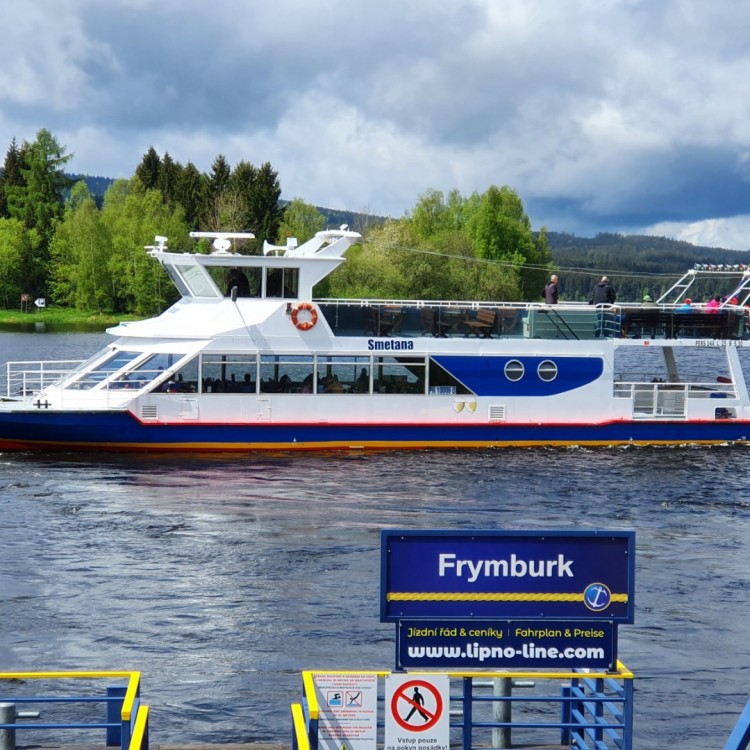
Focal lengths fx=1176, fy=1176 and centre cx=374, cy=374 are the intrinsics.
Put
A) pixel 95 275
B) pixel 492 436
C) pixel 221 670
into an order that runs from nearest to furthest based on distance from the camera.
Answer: pixel 221 670, pixel 492 436, pixel 95 275

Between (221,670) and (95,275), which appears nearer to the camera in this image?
(221,670)

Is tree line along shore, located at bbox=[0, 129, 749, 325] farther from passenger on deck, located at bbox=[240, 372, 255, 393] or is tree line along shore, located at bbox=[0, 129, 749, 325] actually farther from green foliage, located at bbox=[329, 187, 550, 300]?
passenger on deck, located at bbox=[240, 372, 255, 393]

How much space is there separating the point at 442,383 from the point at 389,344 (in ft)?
5.89

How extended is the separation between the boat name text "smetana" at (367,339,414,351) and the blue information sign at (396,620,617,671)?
21.3 m

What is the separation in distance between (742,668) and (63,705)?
31.4 ft

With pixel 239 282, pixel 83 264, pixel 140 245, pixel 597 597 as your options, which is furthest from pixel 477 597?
pixel 83 264

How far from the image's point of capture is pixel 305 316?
103ft

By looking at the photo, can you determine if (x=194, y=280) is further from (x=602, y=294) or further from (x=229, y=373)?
(x=602, y=294)

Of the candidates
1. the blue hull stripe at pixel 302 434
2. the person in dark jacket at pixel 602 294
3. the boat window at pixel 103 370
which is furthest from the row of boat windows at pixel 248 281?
the person in dark jacket at pixel 602 294

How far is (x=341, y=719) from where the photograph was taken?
34.8 ft

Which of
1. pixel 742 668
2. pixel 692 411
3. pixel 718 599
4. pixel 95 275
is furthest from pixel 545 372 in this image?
pixel 95 275

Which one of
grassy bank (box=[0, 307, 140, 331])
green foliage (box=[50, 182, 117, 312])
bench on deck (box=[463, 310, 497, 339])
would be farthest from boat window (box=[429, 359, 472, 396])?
green foliage (box=[50, 182, 117, 312])

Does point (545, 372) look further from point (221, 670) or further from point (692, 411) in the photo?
point (221, 670)

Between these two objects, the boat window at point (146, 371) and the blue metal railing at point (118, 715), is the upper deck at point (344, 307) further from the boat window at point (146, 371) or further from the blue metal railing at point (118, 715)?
the blue metal railing at point (118, 715)
